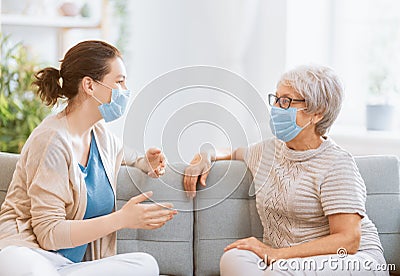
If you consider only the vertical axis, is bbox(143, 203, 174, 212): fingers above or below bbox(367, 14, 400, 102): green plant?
below

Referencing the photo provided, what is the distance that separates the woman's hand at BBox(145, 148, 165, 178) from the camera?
242cm

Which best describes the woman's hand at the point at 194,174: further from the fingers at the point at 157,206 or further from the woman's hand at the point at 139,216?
the woman's hand at the point at 139,216

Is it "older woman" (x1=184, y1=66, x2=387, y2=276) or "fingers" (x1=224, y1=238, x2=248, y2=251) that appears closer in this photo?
"older woman" (x1=184, y1=66, x2=387, y2=276)

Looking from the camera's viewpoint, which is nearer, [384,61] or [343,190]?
[343,190]

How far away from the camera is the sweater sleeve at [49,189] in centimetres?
221

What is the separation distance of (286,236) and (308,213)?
0.39 feet

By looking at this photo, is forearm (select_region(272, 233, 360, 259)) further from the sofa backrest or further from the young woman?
the young woman

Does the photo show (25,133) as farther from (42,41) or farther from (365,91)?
(365,91)

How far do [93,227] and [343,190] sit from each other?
810mm

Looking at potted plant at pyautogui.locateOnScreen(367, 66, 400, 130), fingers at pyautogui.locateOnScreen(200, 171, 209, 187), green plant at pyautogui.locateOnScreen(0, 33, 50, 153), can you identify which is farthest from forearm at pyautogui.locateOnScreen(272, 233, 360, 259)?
green plant at pyautogui.locateOnScreen(0, 33, 50, 153)

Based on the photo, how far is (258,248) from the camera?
2.32 m

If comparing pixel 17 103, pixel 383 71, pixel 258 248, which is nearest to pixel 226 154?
pixel 258 248

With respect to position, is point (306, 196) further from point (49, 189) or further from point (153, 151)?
point (49, 189)

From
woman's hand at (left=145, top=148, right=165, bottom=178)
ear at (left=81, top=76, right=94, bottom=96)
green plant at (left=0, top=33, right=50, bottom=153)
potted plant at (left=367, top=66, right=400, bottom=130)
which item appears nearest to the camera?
ear at (left=81, top=76, right=94, bottom=96)
